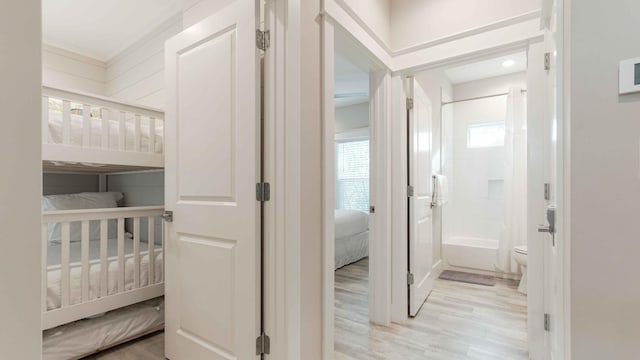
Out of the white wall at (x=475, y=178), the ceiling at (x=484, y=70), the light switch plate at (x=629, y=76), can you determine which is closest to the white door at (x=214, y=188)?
the light switch plate at (x=629, y=76)

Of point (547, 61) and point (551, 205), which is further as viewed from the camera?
point (547, 61)

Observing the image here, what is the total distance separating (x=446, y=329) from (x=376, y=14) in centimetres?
242

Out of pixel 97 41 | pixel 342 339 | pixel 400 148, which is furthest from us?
pixel 97 41

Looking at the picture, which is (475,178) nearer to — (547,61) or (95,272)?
(547,61)

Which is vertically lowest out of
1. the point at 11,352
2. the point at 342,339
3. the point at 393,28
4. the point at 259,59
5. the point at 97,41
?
the point at 342,339

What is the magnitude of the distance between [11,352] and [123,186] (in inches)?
139

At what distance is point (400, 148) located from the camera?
233cm

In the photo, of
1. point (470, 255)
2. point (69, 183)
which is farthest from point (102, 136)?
point (470, 255)

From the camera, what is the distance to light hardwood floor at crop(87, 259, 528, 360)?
Answer: 1.95 metres

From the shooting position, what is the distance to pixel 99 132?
2.11 m

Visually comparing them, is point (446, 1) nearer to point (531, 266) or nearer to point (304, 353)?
point (531, 266)

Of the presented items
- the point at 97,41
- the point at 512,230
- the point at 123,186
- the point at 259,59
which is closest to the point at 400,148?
the point at 259,59

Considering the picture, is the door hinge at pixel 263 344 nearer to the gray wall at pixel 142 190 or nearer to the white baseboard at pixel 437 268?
the gray wall at pixel 142 190

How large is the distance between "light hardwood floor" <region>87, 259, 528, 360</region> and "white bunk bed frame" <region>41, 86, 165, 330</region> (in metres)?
0.36
